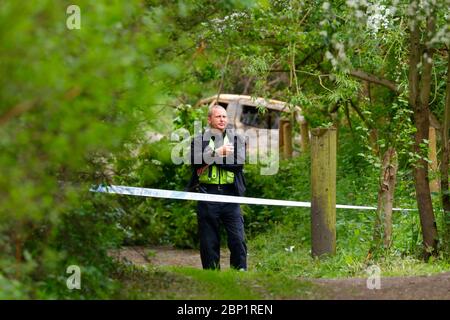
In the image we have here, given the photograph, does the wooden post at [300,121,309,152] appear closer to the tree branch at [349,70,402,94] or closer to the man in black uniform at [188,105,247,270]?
the tree branch at [349,70,402,94]

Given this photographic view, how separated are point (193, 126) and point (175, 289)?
7.03 meters

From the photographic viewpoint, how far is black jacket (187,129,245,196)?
32.7 ft

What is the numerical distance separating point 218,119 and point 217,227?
116 centimetres

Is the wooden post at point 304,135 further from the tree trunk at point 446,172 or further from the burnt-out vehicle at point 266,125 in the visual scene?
the tree trunk at point 446,172

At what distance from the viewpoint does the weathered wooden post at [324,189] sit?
11188mm

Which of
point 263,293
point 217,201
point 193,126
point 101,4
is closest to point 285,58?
point 193,126

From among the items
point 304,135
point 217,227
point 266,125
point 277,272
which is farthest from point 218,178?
point 266,125

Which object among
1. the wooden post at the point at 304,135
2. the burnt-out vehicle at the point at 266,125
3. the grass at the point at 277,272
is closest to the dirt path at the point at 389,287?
the grass at the point at 277,272

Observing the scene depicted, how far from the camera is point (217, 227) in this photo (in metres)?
10.3

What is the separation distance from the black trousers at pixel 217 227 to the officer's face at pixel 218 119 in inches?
24.4

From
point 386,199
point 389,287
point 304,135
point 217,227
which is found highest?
point 304,135

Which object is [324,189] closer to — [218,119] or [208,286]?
[218,119]

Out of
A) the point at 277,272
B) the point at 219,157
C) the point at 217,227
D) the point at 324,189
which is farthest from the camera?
the point at 324,189

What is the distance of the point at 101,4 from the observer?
15.1 feet
